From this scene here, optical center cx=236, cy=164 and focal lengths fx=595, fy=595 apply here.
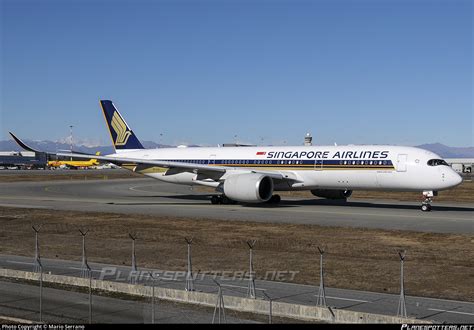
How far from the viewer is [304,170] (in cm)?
4291

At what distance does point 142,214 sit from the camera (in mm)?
37625

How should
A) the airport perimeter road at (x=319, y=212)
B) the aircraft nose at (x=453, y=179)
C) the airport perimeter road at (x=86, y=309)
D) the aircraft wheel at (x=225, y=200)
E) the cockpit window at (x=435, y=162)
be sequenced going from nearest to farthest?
the airport perimeter road at (x=86, y=309) < the airport perimeter road at (x=319, y=212) < the aircraft nose at (x=453, y=179) < the cockpit window at (x=435, y=162) < the aircraft wheel at (x=225, y=200)

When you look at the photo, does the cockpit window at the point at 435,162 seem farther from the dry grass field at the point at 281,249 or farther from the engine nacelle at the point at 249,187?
the dry grass field at the point at 281,249

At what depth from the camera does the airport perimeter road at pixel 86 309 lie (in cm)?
1303

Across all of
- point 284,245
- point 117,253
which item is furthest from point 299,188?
point 117,253

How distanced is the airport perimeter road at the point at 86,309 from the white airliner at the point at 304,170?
1016 inches

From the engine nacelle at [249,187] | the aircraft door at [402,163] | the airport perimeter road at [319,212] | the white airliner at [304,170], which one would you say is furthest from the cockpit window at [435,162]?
the engine nacelle at [249,187]

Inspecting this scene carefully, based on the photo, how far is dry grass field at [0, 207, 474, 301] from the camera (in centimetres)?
1798

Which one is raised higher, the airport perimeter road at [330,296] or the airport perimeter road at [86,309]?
the airport perimeter road at [330,296]

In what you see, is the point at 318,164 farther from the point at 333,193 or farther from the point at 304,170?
the point at 333,193

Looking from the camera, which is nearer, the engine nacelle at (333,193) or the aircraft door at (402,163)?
the aircraft door at (402,163)

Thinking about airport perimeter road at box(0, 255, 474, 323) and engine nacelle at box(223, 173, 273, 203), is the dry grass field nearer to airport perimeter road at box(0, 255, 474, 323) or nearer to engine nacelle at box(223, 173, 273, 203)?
airport perimeter road at box(0, 255, 474, 323)

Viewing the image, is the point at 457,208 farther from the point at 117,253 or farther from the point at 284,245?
the point at 117,253

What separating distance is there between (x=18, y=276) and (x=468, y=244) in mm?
17541
